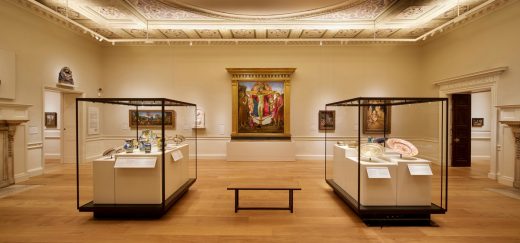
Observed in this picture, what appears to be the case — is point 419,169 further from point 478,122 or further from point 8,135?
point 478,122

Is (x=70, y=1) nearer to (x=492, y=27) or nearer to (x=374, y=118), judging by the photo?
(x=374, y=118)

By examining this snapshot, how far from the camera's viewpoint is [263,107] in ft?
35.6

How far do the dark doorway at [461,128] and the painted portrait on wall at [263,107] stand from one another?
661 centimetres

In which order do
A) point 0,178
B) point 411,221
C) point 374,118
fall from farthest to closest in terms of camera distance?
point 374,118 → point 0,178 → point 411,221

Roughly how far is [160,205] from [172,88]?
761 cm

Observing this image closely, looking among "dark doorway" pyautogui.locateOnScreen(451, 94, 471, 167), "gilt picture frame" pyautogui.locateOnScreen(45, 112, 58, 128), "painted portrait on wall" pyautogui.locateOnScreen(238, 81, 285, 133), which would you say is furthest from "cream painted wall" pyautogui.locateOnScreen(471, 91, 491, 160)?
"gilt picture frame" pyautogui.locateOnScreen(45, 112, 58, 128)

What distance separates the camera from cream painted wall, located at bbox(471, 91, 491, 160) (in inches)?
448

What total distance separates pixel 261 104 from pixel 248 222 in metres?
6.91

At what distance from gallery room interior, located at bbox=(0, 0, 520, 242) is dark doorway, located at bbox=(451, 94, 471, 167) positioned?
0.17 feet

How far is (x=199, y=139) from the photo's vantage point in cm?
1115

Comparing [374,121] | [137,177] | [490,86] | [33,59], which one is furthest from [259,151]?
[33,59]

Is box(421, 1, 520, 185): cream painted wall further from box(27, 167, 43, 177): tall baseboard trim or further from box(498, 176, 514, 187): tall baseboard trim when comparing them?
box(27, 167, 43, 177): tall baseboard trim

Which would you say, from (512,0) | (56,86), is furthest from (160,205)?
(512,0)

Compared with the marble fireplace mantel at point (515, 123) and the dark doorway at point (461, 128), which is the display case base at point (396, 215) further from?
the dark doorway at point (461, 128)
